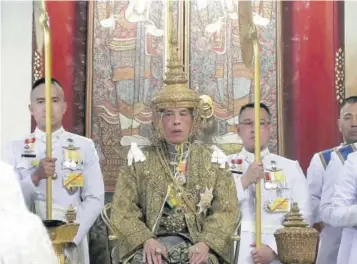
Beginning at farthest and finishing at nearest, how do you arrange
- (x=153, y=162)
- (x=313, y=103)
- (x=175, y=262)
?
1. (x=313, y=103)
2. (x=153, y=162)
3. (x=175, y=262)

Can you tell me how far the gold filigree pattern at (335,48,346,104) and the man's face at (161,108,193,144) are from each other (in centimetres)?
208

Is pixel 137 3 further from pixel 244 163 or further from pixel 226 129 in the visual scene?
pixel 244 163

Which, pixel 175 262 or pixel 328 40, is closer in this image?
pixel 175 262

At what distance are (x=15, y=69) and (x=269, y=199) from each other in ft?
7.36

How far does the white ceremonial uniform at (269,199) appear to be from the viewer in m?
4.95

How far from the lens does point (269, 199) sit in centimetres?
505

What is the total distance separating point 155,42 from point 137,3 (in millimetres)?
338

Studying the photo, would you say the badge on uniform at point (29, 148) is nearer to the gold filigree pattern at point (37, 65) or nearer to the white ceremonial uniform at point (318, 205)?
the gold filigree pattern at point (37, 65)

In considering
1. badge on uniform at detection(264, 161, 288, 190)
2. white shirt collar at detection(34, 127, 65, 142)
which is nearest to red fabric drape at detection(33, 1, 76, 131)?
white shirt collar at detection(34, 127, 65, 142)

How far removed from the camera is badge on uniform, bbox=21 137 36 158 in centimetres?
506

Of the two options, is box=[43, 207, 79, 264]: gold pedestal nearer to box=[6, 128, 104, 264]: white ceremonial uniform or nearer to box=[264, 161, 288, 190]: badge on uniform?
box=[6, 128, 104, 264]: white ceremonial uniform

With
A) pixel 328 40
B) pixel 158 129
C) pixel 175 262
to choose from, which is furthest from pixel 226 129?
pixel 175 262

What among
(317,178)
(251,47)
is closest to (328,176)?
(317,178)

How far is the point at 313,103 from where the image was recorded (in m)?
6.18
